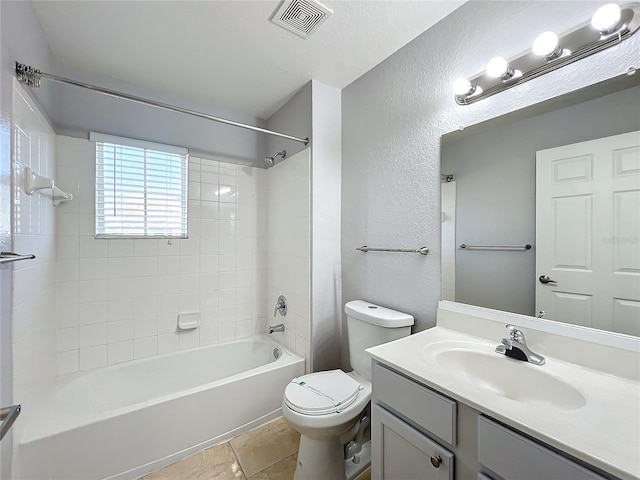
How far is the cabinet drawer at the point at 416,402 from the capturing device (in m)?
0.85

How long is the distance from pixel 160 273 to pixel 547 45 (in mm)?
2596

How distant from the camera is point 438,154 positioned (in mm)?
1449

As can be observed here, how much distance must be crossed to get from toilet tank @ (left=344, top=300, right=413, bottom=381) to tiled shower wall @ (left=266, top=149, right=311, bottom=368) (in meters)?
0.43

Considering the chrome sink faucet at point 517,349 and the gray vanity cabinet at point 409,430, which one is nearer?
the gray vanity cabinet at point 409,430

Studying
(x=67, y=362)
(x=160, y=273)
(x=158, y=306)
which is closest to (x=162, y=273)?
(x=160, y=273)

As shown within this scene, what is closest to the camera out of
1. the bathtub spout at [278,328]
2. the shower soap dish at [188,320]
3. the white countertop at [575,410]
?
the white countertop at [575,410]

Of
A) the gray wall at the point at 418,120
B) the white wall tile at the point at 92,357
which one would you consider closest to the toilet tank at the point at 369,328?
the gray wall at the point at 418,120

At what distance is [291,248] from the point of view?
2.23 m

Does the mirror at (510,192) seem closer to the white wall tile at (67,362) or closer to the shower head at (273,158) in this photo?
the shower head at (273,158)

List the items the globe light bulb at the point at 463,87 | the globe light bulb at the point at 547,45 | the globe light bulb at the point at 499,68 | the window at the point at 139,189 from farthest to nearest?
the window at the point at 139,189 → the globe light bulb at the point at 463,87 → the globe light bulb at the point at 499,68 → the globe light bulb at the point at 547,45

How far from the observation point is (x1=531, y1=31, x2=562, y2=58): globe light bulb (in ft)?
3.27

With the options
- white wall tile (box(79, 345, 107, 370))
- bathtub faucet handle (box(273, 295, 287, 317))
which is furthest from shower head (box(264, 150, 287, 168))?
white wall tile (box(79, 345, 107, 370))

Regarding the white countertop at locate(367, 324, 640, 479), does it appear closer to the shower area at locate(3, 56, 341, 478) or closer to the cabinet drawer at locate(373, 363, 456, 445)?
the cabinet drawer at locate(373, 363, 456, 445)

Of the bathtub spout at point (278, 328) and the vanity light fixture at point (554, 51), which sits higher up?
the vanity light fixture at point (554, 51)
